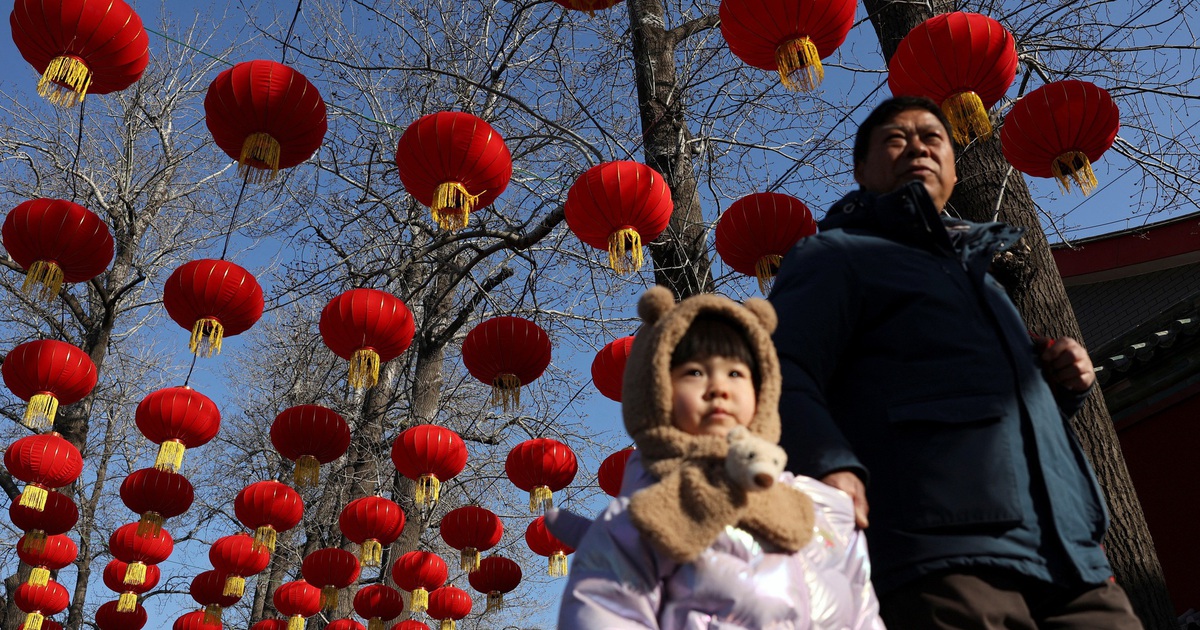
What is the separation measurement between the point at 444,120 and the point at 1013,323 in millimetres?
3931

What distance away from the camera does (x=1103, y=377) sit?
23.7 feet

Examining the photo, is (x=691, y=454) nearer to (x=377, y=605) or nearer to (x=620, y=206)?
(x=620, y=206)

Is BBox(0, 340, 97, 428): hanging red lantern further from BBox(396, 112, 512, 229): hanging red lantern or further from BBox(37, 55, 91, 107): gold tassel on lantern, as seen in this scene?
BBox(396, 112, 512, 229): hanging red lantern

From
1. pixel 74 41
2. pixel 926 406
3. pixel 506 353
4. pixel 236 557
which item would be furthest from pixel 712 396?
pixel 236 557

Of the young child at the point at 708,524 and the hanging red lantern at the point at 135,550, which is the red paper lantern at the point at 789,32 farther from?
the hanging red lantern at the point at 135,550

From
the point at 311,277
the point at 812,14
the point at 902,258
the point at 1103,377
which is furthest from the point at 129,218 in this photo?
the point at 902,258

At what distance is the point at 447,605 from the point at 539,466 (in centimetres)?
387

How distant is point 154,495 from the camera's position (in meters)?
8.63

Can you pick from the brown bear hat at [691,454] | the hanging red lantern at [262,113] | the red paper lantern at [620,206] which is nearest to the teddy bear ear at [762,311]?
the brown bear hat at [691,454]

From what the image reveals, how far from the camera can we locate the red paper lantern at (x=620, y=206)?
532 centimetres

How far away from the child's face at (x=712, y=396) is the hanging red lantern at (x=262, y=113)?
4.34m

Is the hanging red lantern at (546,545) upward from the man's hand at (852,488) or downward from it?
upward

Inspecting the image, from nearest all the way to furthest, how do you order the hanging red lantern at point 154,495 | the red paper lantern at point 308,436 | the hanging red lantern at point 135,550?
the red paper lantern at point 308,436
the hanging red lantern at point 154,495
the hanging red lantern at point 135,550

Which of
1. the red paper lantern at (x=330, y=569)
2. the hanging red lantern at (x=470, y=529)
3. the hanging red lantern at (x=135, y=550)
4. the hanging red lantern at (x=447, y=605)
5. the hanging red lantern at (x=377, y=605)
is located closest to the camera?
the hanging red lantern at (x=470, y=529)
